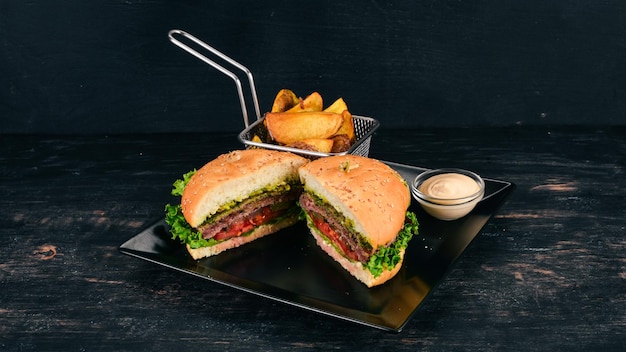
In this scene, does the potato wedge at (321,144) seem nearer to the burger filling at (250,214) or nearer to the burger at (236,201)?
the burger at (236,201)

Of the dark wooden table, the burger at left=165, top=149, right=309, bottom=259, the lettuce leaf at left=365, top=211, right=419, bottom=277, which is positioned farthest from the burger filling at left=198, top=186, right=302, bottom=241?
the lettuce leaf at left=365, top=211, right=419, bottom=277

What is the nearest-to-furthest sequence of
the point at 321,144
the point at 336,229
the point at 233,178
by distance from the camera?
the point at 336,229 < the point at 233,178 < the point at 321,144

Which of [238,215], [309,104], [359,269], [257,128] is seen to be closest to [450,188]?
[359,269]

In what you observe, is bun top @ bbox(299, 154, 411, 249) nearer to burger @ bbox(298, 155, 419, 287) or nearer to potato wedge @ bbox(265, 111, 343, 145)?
burger @ bbox(298, 155, 419, 287)

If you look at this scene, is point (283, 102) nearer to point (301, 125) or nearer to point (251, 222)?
point (301, 125)

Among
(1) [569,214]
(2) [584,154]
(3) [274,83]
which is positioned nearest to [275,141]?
(3) [274,83]
